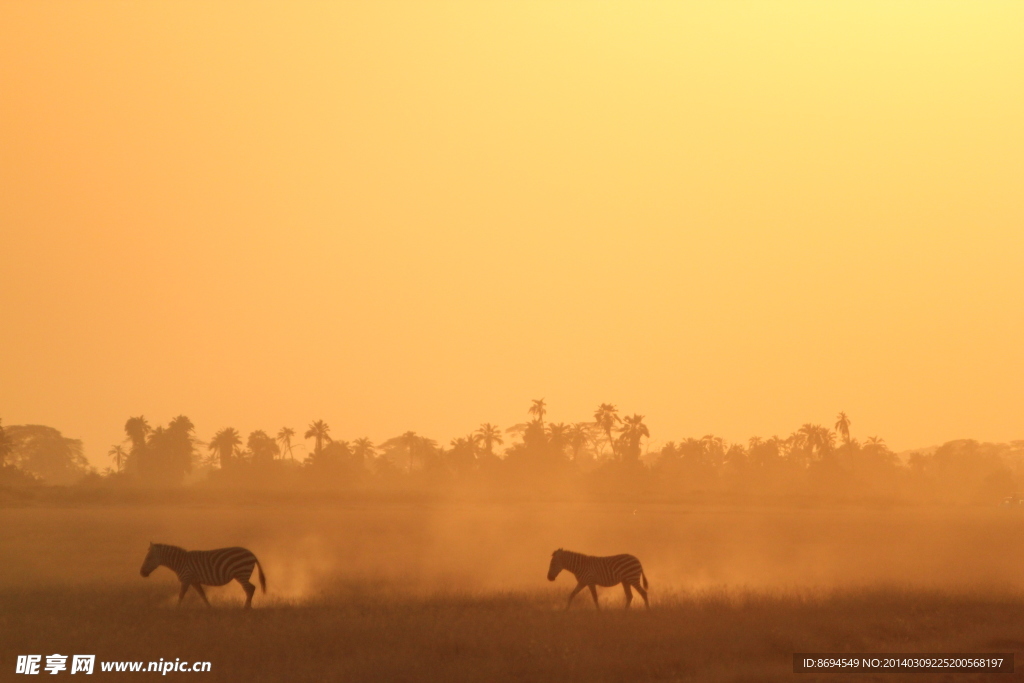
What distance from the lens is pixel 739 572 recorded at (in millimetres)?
40812

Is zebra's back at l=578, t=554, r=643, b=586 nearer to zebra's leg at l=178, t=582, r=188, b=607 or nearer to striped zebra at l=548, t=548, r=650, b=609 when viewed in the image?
striped zebra at l=548, t=548, r=650, b=609

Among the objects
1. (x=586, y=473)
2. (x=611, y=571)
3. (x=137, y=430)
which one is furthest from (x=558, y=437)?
(x=611, y=571)

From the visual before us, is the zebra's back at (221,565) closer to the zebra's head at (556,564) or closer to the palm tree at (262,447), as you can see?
the zebra's head at (556,564)

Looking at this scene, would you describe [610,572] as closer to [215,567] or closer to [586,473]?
[215,567]

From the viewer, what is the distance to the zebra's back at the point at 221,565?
85.7 ft

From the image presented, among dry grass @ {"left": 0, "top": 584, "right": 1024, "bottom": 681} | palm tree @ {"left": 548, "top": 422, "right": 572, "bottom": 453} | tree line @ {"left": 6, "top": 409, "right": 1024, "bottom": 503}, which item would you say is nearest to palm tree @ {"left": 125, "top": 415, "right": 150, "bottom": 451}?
tree line @ {"left": 6, "top": 409, "right": 1024, "bottom": 503}

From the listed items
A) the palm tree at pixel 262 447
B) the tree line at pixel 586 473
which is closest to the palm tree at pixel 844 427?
the tree line at pixel 586 473

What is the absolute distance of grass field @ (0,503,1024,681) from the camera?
18.7 m

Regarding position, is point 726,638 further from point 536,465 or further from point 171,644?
point 536,465

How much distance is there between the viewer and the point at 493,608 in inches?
994

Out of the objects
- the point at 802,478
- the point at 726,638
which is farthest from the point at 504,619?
the point at 802,478

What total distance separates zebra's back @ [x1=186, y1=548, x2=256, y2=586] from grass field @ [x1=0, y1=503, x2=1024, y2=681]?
0.87 metres

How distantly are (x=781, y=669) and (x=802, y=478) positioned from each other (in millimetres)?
143275

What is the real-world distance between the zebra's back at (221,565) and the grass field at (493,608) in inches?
34.1
